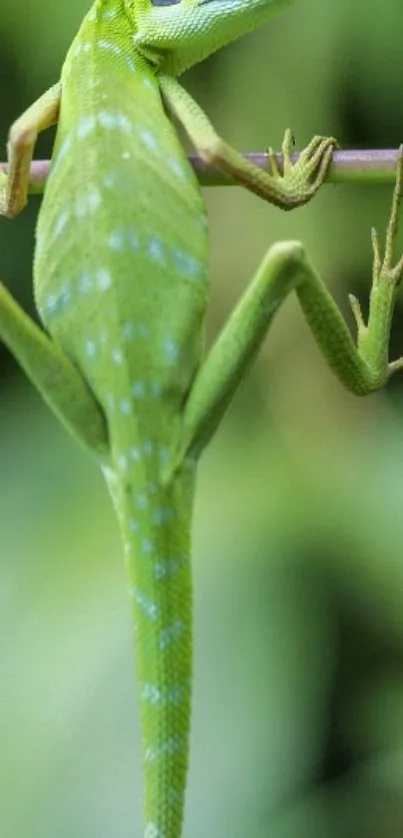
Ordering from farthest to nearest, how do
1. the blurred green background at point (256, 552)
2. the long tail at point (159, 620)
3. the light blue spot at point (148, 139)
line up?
the blurred green background at point (256, 552) < the light blue spot at point (148, 139) < the long tail at point (159, 620)

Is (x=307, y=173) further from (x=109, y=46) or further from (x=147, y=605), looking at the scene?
(x=147, y=605)

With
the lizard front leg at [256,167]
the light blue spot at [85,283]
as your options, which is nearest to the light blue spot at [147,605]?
the light blue spot at [85,283]

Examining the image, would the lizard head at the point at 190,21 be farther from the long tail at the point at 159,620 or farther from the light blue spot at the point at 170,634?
the light blue spot at the point at 170,634

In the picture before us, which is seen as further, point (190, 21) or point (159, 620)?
point (190, 21)

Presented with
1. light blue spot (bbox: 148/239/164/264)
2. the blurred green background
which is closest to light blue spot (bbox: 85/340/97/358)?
light blue spot (bbox: 148/239/164/264)

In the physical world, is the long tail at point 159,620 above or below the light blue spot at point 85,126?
below

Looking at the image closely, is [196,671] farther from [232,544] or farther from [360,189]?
[360,189]

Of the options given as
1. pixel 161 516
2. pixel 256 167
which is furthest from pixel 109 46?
pixel 161 516
